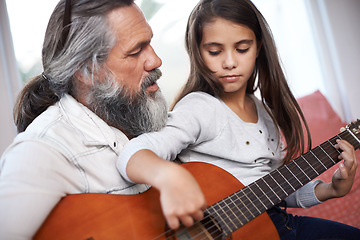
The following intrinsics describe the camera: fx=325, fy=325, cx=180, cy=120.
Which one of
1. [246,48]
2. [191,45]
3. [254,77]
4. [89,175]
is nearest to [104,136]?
[89,175]

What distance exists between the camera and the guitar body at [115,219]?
2.25ft

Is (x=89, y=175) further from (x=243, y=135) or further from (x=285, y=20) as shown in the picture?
(x=285, y=20)

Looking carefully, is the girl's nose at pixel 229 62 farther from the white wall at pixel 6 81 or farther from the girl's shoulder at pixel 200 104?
the white wall at pixel 6 81

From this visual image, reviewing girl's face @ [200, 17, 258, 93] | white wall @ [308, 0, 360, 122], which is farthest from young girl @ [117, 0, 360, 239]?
white wall @ [308, 0, 360, 122]

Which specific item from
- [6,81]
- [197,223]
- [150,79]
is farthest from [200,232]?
[6,81]

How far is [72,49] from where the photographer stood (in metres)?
0.97

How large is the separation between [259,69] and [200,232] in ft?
2.50

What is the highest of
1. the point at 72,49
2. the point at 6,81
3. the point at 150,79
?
the point at 72,49

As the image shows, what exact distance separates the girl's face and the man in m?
0.21

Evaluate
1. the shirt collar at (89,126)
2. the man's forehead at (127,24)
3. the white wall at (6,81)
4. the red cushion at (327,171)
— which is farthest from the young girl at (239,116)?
the white wall at (6,81)

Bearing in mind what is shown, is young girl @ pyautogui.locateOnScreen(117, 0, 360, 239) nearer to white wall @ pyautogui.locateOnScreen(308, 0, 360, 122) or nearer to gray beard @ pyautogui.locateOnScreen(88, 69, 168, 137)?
gray beard @ pyautogui.locateOnScreen(88, 69, 168, 137)

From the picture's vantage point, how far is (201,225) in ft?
2.42

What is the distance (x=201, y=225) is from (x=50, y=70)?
65 cm

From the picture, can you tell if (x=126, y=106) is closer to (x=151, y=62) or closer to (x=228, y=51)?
(x=151, y=62)
